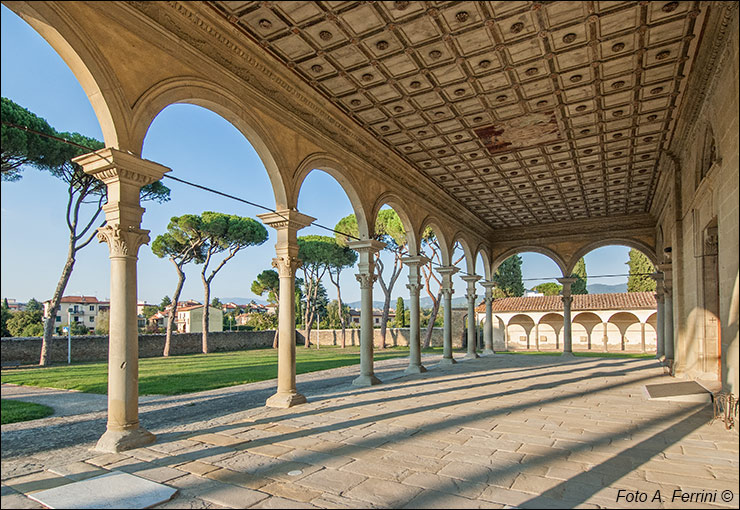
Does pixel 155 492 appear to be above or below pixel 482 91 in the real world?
below

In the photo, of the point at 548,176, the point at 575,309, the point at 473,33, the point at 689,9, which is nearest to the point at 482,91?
the point at 473,33

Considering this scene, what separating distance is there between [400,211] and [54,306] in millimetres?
13755

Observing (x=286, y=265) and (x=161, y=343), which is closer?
(x=286, y=265)

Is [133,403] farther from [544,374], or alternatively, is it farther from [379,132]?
[544,374]

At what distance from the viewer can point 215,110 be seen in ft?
22.5

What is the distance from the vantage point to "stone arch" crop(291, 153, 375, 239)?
8344mm

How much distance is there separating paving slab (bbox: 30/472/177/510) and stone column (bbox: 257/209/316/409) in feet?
12.3

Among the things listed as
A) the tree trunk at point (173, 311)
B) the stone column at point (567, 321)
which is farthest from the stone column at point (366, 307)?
the tree trunk at point (173, 311)

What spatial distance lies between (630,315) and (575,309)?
10.9ft

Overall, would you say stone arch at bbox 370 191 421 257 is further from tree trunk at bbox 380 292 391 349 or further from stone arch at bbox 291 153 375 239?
tree trunk at bbox 380 292 391 349

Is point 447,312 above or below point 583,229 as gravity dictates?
below

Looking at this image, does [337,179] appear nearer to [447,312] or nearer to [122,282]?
[122,282]

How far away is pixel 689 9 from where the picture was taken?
19.7ft

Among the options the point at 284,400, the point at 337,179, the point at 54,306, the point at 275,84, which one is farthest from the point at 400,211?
the point at 54,306
